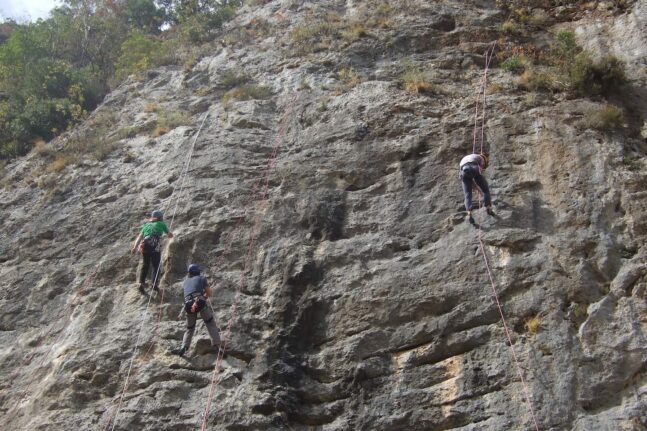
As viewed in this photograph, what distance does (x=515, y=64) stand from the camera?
1341cm

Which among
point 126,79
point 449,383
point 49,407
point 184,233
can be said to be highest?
point 126,79

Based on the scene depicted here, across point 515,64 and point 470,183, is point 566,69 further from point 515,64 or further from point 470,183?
point 470,183

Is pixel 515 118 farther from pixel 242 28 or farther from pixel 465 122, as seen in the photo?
pixel 242 28

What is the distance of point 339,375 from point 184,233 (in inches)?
144

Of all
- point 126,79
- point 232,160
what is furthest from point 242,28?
point 232,160

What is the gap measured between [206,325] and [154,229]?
2132 mm

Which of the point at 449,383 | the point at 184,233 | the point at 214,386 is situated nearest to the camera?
the point at 449,383

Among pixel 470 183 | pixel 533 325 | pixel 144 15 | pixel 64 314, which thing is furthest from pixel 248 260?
pixel 144 15

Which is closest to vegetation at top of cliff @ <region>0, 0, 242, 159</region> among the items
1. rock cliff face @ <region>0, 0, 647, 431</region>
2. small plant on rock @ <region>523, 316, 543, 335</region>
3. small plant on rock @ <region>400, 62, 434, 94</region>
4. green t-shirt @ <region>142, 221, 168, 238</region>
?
rock cliff face @ <region>0, 0, 647, 431</region>

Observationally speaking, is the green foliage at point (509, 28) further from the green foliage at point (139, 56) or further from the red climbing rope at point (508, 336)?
the green foliage at point (139, 56)

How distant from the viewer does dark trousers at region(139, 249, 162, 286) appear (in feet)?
35.4

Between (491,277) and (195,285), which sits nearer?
(491,277)

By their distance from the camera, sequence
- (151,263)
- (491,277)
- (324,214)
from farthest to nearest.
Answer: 1. (324,214)
2. (151,263)
3. (491,277)

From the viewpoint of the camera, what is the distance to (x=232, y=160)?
12.7 m
